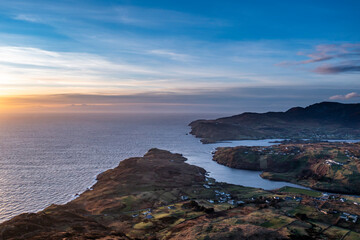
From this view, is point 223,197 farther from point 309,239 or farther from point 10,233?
point 10,233

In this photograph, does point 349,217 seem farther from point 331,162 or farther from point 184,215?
point 331,162

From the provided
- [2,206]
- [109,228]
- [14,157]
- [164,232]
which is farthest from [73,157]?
[164,232]

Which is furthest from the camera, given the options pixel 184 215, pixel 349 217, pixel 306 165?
pixel 306 165

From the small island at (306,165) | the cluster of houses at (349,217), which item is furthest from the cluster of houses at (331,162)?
the cluster of houses at (349,217)

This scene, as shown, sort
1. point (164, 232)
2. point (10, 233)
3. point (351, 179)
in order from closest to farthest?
point (10, 233)
point (164, 232)
point (351, 179)

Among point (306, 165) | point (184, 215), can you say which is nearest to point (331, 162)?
point (306, 165)

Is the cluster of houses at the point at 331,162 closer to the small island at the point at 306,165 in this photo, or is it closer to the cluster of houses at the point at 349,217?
the small island at the point at 306,165

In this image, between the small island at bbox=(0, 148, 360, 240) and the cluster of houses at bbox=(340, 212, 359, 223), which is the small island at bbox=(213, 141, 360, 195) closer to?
the small island at bbox=(0, 148, 360, 240)
